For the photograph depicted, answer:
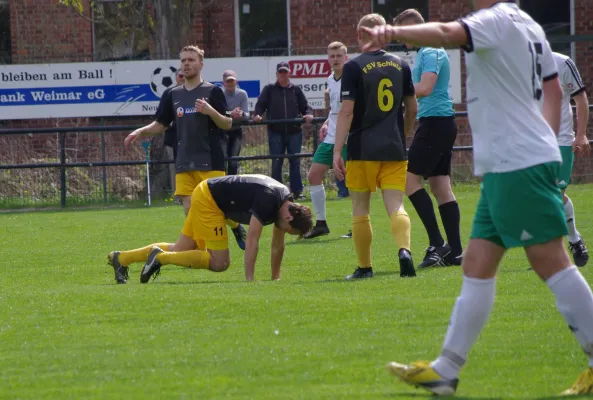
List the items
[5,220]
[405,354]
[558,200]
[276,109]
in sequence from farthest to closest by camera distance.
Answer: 1. [276,109]
2. [5,220]
3. [405,354]
4. [558,200]

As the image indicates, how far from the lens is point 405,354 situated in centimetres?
577

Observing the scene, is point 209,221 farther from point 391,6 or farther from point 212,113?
point 391,6

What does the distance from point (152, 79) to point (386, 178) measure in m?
13.4

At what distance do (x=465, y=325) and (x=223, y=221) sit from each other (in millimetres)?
4662

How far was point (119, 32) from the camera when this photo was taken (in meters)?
24.5

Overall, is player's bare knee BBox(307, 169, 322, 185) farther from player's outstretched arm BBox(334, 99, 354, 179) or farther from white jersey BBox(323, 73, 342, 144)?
player's outstretched arm BBox(334, 99, 354, 179)

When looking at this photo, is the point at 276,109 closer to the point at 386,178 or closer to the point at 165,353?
the point at 386,178

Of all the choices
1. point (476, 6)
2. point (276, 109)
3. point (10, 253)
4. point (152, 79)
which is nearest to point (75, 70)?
point (152, 79)

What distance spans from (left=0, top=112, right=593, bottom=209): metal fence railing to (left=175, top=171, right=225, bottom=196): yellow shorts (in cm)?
839

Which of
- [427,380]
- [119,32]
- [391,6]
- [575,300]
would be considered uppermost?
[391,6]

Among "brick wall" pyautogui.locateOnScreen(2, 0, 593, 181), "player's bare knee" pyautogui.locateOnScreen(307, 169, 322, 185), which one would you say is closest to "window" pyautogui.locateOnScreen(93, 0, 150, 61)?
"brick wall" pyautogui.locateOnScreen(2, 0, 593, 181)

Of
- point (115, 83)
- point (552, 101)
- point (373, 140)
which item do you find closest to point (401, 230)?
point (373, 140)

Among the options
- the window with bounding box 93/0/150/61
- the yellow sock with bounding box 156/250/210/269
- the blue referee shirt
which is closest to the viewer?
the yellow sock with bounding box 156/250/210/269

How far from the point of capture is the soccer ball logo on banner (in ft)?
71.3
